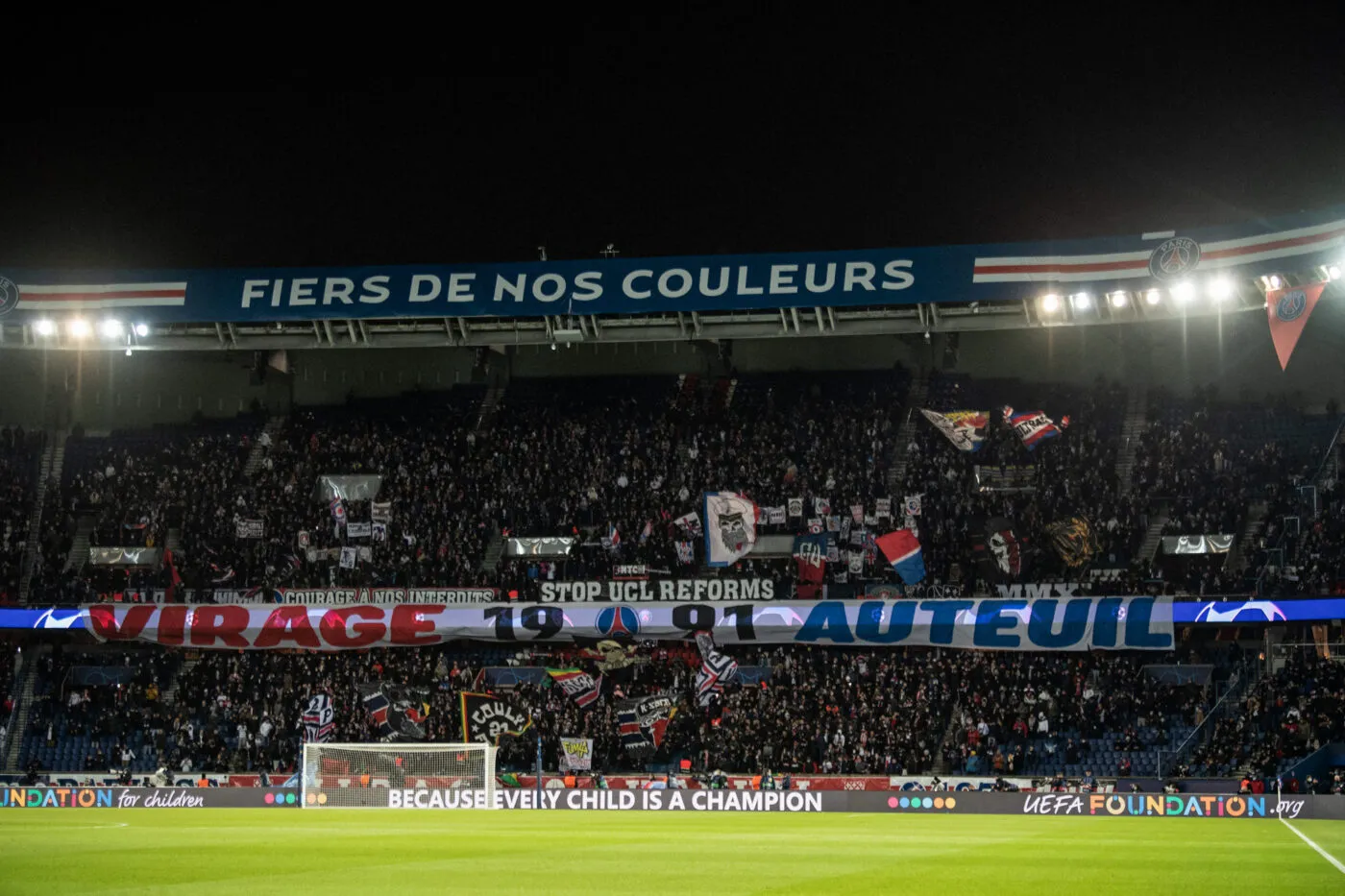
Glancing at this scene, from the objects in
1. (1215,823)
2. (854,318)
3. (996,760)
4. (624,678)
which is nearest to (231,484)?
(624,678)

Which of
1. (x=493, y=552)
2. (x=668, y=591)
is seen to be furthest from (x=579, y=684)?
(x=493, y=552)

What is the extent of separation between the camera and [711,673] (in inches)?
1575

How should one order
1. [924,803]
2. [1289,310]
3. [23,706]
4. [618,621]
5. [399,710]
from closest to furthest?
[924,803], [1289,310], [618,621], [399,710], [23,706]

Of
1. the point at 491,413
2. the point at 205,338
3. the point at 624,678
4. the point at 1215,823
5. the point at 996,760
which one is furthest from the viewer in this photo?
the point at 491,413

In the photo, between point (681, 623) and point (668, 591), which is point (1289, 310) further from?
point (668, 591)

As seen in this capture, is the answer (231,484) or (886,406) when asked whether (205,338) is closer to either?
(231,484)

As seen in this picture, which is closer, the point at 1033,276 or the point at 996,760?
the point at 996,760

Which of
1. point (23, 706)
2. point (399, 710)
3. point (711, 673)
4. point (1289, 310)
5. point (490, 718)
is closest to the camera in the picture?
point (1289, 310)

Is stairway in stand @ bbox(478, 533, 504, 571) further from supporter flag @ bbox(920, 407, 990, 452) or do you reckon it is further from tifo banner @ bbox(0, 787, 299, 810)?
supporter flag @ bbox(920, 407, 990, 452)

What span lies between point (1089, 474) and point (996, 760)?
9267mm

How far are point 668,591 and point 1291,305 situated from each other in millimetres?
17911

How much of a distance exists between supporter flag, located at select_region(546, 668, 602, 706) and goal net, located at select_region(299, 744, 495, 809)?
4764 millimetres

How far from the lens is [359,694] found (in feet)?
137

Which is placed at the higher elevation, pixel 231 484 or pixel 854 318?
pixel 854 318
